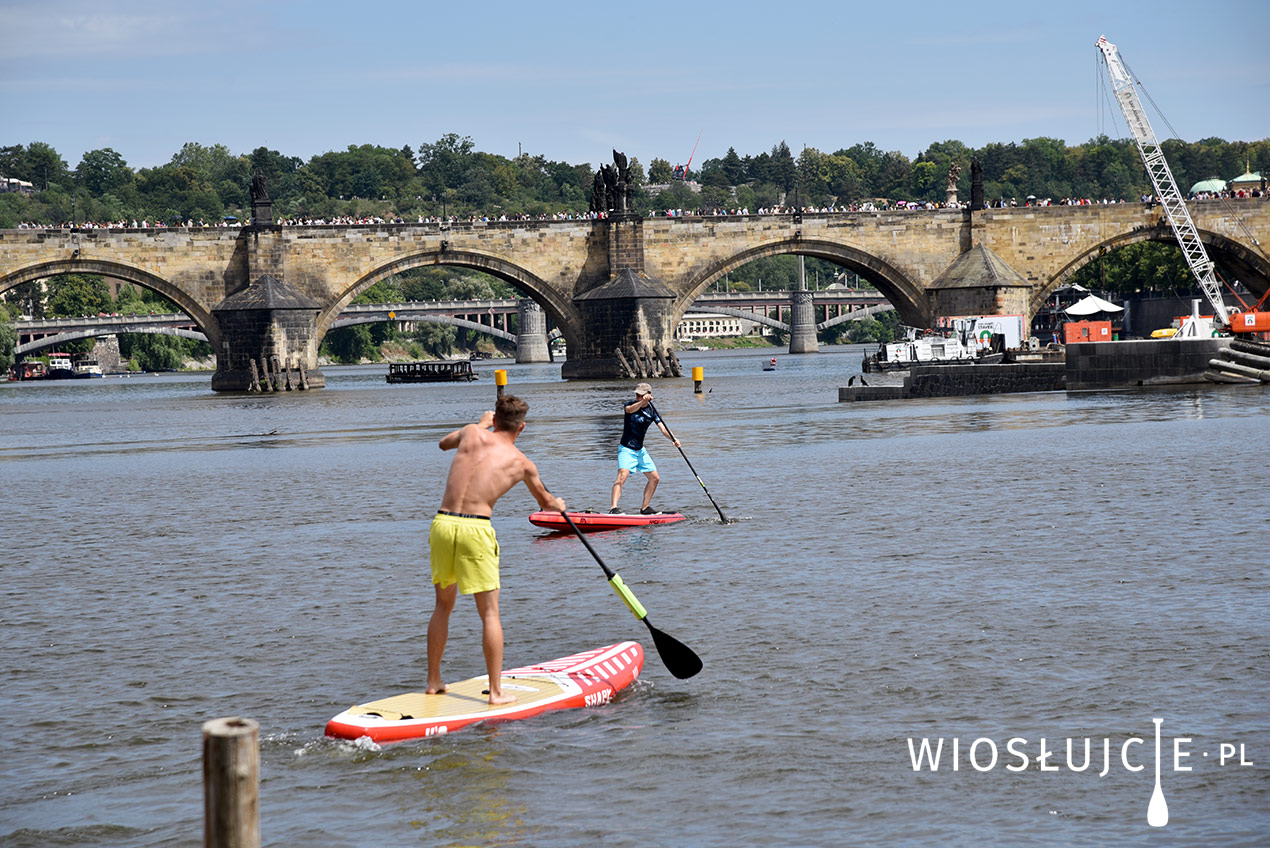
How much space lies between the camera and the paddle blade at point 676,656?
29.9 feet

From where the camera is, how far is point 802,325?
452 ft

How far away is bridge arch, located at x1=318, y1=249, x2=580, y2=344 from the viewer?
62.8m

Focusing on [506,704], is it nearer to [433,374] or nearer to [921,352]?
[921,352]

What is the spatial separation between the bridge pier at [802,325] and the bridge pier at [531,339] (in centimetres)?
2253

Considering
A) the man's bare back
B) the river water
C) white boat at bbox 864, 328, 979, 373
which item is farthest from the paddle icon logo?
white boat at bbox 864, 328, 979, 373

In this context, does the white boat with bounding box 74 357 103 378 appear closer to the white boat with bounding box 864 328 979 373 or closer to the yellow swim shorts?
the white boat with bounding box 864 328 979 373

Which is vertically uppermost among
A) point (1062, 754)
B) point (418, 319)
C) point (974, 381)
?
point (418, 319)

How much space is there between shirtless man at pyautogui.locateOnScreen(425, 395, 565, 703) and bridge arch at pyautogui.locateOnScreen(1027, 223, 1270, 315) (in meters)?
58.5

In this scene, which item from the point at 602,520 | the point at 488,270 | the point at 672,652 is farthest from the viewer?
the point at 488,270

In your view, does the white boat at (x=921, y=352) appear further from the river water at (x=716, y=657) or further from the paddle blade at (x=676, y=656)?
the paddle blade at (x=676, y=656)

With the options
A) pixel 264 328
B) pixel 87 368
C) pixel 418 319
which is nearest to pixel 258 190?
pixel 264 328

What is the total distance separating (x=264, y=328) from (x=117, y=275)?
6383mm

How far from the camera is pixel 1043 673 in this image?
356 inches

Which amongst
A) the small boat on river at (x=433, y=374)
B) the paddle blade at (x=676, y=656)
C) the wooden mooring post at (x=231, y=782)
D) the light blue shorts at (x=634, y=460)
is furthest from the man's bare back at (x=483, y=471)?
the small boat on river at (x=433, y=374)
